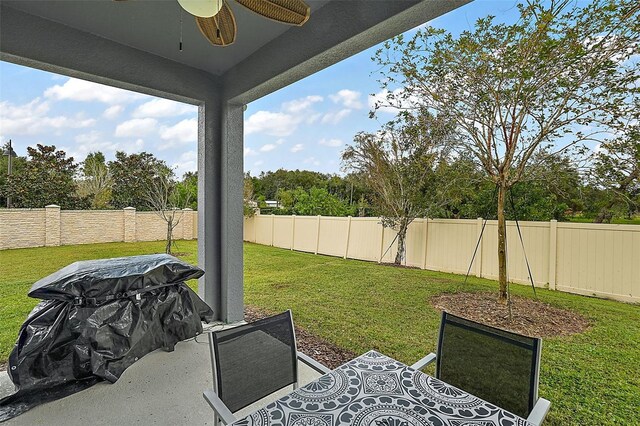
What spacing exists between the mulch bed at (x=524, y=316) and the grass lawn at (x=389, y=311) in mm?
47

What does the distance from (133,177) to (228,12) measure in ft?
10.2

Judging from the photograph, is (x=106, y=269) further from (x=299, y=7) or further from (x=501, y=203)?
(x=501, y=203)

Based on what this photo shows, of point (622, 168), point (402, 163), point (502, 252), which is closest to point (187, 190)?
point (402, 163)

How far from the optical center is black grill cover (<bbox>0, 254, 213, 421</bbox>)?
1.95m

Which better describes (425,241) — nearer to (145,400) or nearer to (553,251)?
(553,251)

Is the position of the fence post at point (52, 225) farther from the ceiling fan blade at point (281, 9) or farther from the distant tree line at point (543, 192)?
the distant tree line at point (543, 192)

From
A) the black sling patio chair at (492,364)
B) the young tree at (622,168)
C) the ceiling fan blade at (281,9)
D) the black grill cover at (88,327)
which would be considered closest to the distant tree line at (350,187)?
the young tree at (622,168)

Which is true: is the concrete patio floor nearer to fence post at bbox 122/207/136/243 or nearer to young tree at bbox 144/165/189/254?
fence post at bbox 122/207/136/243

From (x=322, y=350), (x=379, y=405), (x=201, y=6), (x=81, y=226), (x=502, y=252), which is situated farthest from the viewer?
(x=81, y=226)

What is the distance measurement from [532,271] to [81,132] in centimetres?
476

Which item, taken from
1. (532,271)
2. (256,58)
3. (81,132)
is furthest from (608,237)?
(81,132)

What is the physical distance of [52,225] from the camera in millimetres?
3260

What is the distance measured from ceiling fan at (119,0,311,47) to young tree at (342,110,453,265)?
143 cm

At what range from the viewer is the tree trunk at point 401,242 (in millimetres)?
3638
